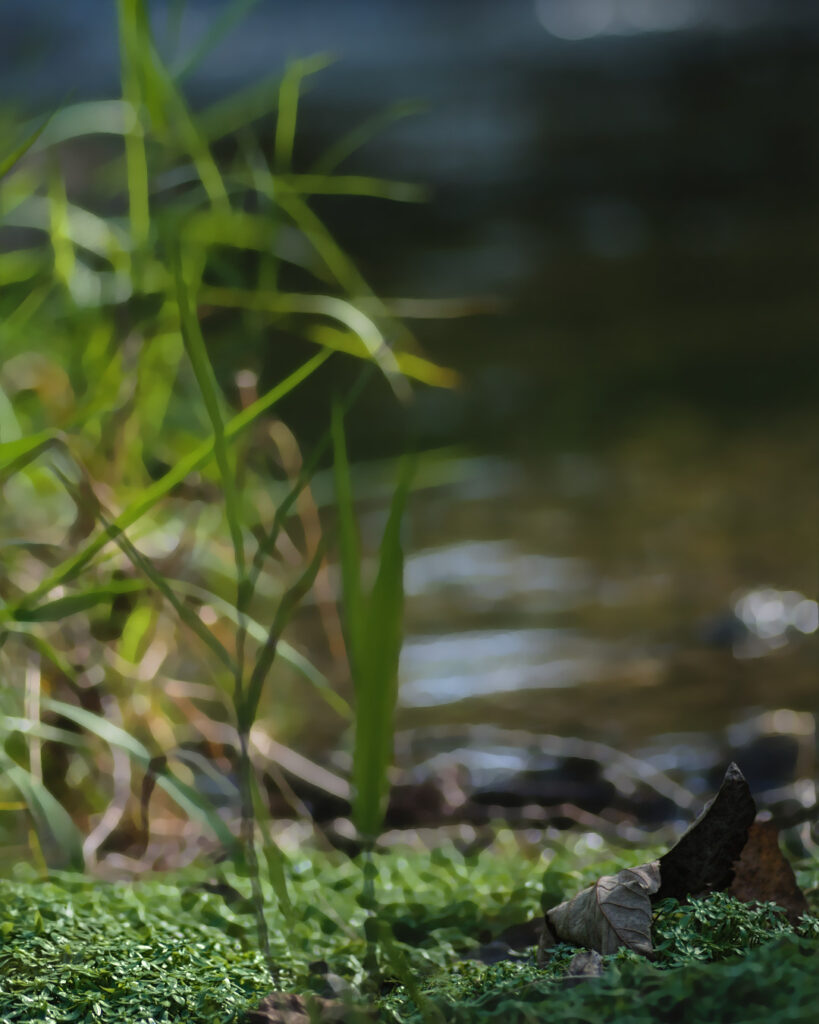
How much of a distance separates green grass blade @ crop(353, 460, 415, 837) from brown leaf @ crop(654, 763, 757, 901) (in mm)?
272

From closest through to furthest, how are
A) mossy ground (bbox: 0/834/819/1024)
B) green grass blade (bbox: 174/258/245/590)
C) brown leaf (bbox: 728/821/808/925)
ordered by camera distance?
1. mossy ground (bbox: 0/834/819/1024)
2. green grass blade (bbox: 174/258/245/590)
3. brown leaf (bbox: 728/821/808/925)

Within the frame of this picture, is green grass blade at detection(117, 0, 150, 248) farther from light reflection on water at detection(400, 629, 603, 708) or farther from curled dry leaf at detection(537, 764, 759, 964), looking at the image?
light reflection on water at detection(400, 629, 603, 708)

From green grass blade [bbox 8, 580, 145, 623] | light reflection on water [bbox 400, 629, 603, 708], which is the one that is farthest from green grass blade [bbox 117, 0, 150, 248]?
light reflection on water [bbox 400, 629, 603, 708]

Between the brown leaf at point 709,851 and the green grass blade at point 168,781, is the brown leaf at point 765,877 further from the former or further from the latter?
the green grass blade at point 168,781

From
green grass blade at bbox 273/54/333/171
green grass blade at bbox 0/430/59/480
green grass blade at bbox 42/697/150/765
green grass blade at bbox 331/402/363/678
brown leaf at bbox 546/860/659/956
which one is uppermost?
green grass blade at bbox 273/54/333/171

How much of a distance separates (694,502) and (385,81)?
10.6 m

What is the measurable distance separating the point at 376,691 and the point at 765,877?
39cm

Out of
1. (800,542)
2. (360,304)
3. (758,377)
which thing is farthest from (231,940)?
(758,377)

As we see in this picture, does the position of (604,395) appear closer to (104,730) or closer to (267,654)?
(104,730)

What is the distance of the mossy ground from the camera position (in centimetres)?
76

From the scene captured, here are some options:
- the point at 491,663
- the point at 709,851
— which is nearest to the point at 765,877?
the point at 709,851

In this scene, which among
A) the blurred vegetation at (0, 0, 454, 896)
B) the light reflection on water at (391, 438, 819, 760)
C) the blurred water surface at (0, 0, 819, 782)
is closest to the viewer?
the blurred vegetation at (0, 0, 454, 896)

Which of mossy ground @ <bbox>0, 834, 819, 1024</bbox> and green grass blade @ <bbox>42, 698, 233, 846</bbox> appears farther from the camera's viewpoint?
green grass blade @ <bbox>42, 698, 233, 846</bbox>

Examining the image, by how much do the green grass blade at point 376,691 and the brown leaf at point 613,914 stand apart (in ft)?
0.66
